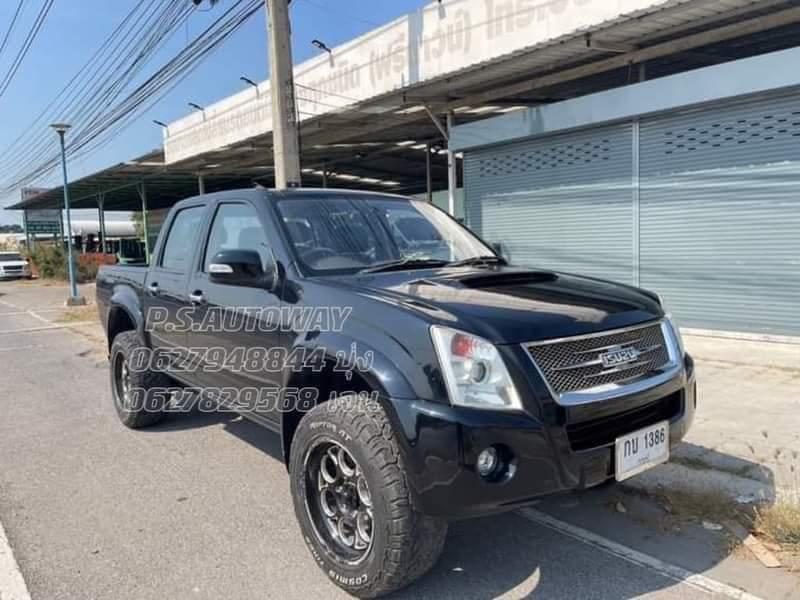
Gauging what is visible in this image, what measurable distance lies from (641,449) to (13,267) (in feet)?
115

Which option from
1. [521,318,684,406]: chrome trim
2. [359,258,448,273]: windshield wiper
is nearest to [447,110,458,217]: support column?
[359,258,448,273]: windshield wiper

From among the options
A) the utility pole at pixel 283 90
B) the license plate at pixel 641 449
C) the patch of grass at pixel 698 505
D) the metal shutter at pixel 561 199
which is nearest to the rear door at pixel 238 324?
the license plate at pixel 641 449

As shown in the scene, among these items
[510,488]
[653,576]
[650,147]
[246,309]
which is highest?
[650,147]

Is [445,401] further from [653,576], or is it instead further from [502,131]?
[502,131]

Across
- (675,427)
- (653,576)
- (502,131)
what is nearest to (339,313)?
(675,427)

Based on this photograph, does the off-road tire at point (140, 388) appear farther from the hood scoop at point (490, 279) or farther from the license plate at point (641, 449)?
the license plate at point (641, 449)

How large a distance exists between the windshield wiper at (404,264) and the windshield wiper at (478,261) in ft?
0.28

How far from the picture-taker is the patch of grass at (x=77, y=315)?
1405 cm

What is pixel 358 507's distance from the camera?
9.58ft

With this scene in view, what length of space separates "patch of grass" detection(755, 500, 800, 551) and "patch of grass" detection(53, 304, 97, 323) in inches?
541

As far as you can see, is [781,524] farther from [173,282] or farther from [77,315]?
[77,315]

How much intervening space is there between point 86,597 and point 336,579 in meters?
1.14

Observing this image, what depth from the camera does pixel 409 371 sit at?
256cm

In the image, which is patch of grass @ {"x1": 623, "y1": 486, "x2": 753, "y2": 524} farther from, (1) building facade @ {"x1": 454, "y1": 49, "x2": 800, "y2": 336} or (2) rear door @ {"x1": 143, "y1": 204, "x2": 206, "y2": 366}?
(1) building facade @ {"x1": 454, "y1": 49, "x2": 800, "y2": 336}
